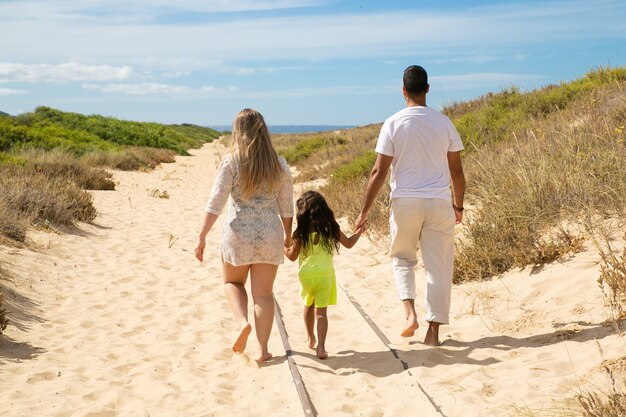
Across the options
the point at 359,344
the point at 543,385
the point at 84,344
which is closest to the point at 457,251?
the point at 359,344

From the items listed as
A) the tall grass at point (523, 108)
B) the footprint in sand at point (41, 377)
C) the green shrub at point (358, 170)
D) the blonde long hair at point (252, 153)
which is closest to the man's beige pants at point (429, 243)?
the blonde long hair at point (252, 153)

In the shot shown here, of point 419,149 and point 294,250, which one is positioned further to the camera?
point 294,250

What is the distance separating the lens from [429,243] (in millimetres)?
5176

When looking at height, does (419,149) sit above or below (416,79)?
below

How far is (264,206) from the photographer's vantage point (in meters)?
4.98

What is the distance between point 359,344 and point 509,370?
61.7 inches

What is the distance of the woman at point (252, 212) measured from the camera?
15.8 ft

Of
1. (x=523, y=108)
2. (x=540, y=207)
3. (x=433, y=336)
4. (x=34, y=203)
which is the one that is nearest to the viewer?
(x=433, y=336)

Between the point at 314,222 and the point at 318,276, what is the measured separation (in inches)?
16.7

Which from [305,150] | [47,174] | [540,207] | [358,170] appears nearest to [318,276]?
[540,207]

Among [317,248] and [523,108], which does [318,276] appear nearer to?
[317,248]

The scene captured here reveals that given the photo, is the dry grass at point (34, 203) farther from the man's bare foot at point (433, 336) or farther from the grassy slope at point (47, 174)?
the man's bare foot at point (433, 336)

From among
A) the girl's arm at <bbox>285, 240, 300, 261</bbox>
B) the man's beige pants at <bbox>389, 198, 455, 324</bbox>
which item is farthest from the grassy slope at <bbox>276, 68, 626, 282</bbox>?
the girl's arm at <bbox>285, 240, 300, 261</bbox>

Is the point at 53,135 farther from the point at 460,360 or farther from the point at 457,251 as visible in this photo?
the point at 460,360
